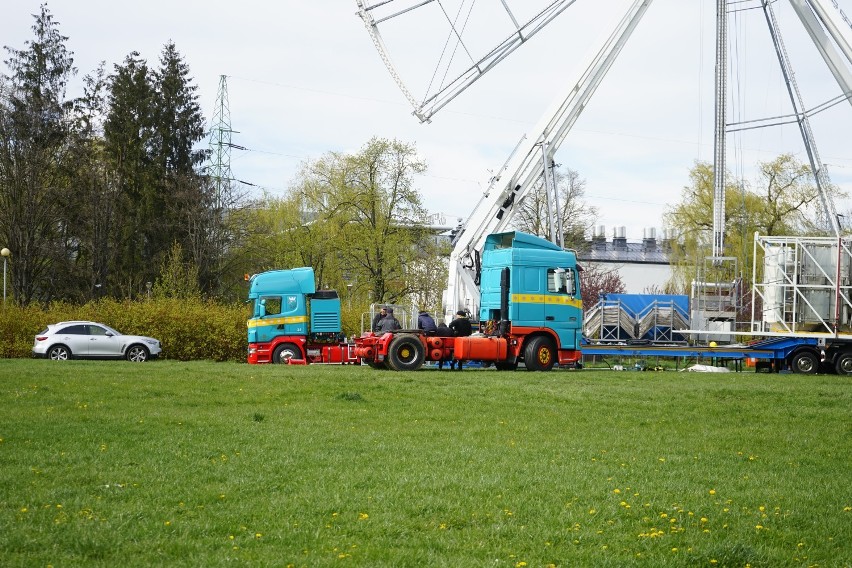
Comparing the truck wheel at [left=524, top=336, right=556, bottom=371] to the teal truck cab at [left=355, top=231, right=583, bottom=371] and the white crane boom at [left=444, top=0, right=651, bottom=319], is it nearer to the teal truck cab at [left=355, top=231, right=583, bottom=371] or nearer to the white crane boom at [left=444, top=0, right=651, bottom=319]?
the teal truck cab at [left=355, top=231, right=583, bottom=371]

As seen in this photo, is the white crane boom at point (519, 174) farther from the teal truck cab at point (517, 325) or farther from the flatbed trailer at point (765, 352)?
the flatbed trailer at point (765, 352)

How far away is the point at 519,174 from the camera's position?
29.6m

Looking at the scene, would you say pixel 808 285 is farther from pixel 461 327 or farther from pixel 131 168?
pixel 131 168

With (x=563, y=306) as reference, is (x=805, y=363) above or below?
below

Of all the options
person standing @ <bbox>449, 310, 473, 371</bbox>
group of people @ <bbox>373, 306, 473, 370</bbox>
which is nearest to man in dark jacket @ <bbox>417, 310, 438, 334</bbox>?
group of people @ <bbox>373, 306, 473, 370</bbox>

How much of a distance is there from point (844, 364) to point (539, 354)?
9255 mm

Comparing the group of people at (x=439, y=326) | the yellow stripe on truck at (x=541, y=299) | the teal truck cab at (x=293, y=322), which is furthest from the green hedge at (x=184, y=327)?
the yellow stripe on truck at (x=541, y=299)

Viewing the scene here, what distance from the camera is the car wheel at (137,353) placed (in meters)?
33.5

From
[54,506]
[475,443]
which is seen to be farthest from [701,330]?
[54,506]

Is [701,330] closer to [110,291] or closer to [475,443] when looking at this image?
[475,443]

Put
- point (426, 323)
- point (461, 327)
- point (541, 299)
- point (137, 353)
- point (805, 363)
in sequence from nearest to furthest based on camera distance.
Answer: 1. point (461, 327)
2. point (541, 299)
3. point (426, 323)
4. point (805, 363)
5. point (137, 353)

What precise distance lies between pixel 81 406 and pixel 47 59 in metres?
43.3

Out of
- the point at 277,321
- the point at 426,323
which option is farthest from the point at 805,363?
the point at 277,321

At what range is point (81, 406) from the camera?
15.2 m
